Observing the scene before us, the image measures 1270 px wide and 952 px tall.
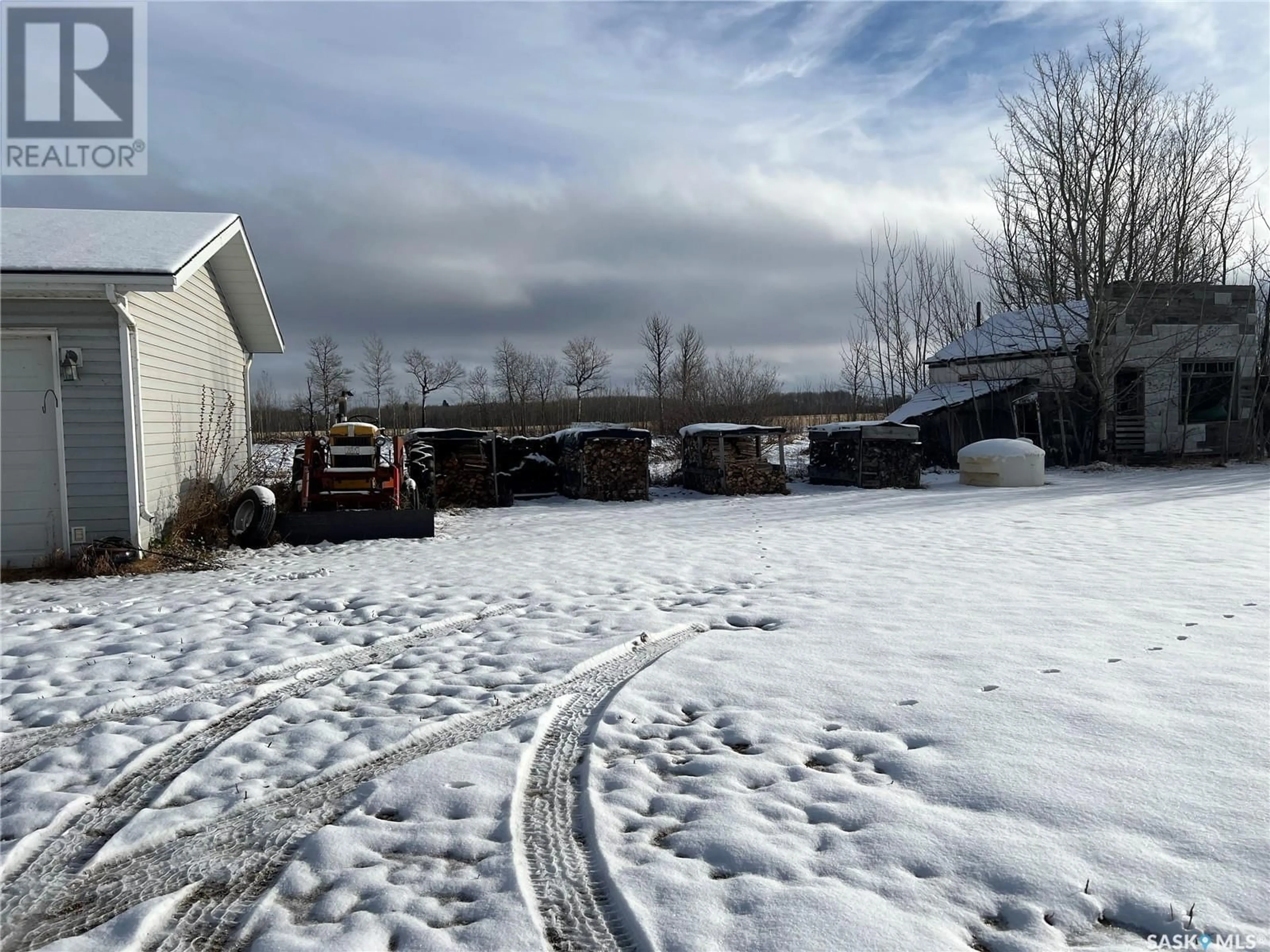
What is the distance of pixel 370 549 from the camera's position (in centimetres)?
1049

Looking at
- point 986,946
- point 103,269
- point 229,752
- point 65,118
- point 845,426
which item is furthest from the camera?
point 845,426

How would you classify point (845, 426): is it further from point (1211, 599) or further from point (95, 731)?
point (95, 731)

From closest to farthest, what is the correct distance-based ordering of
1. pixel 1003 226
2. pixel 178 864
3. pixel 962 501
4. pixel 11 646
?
1. pixel 178 864
2. pixel 11 646
3. pixel 962 501
4. pixel 1003 226

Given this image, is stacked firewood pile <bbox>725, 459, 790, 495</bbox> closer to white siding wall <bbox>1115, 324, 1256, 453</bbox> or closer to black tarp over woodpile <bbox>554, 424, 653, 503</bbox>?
black tarp over woodpile <bbox>554, 424, 653, 503</bbox>

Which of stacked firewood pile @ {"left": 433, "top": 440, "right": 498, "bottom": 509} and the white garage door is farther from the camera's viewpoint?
stacked firewood pile @ {"left": 433, "top": 440, "right": 498, "bottom": 509}

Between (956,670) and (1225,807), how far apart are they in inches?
70.1

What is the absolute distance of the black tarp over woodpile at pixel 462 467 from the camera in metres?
16.3

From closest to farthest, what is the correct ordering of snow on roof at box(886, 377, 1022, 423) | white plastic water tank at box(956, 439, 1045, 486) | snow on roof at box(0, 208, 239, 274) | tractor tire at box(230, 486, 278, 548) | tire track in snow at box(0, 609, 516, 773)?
tire track in snow at box(0, 609, 516, 773)
snow on roof at box(0, 208, 239, 274)
tractor tire at box(230, 486, 278, 548)
white plastic water tank at box(956, 439, 1045, 486)
snow on roof at box(886, 377, 1022, 423)

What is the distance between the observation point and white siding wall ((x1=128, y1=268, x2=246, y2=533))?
981cm

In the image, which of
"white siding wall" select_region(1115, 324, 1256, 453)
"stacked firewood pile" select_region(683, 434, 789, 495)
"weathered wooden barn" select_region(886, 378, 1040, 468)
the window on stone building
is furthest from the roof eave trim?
the window on stone building

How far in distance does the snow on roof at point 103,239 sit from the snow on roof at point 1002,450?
1554cm

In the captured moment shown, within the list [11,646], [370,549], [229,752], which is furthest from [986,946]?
[370,549]

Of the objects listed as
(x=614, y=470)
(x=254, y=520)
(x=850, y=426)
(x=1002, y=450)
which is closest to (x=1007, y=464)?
(x=1002, y=450)

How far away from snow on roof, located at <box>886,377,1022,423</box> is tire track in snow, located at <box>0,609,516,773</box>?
19.4 m
